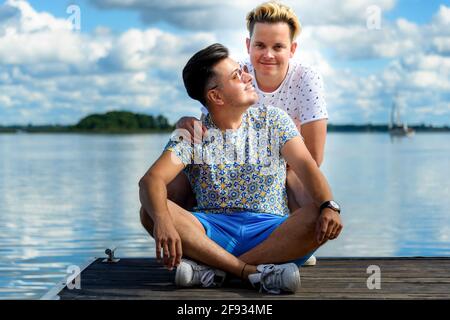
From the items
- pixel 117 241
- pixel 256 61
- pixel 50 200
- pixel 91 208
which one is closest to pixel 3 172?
pixel 50 200

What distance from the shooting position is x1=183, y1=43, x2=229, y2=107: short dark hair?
434 centimetres

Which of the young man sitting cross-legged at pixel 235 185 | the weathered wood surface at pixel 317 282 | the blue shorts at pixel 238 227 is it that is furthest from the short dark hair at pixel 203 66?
the weathered wood surface at pixel 317 282

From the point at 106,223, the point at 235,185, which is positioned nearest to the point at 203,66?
the point at 235,185

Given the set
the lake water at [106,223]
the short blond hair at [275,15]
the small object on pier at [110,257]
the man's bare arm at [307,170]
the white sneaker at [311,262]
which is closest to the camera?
the man's bare arm at [307,170]

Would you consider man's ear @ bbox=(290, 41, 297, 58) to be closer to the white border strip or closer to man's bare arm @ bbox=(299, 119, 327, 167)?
man's bare arm @ bbox=(299, 119, 327, 167)

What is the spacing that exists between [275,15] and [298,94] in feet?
1.83

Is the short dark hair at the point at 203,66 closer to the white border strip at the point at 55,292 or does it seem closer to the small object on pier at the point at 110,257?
the white border strip at the point at 55,292

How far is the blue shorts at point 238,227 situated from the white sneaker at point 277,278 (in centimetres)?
20

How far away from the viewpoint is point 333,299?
4.14 meters

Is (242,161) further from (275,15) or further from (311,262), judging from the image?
(311,262)

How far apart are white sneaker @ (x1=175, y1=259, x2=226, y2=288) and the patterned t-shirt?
1.13 feet

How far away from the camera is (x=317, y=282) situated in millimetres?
4617

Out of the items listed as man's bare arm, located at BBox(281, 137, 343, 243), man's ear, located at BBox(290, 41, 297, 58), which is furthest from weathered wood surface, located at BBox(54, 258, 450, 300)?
man's ear, located at BBox(290, 41, 297, 58)

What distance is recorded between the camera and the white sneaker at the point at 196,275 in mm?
4344
